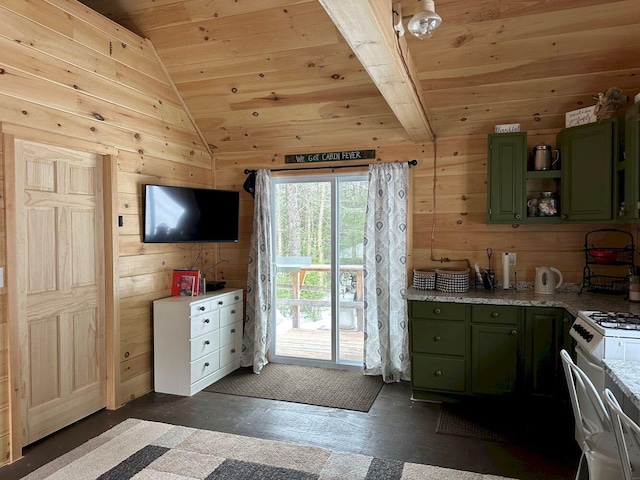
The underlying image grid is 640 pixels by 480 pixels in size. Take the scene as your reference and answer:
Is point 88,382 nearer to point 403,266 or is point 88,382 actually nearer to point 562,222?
point 403,266

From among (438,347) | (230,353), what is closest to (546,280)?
(438,347)

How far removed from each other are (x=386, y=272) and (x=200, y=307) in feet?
5.80

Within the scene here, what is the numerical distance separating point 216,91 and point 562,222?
10.7 feet

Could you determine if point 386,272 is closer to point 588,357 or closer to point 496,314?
point 496,314

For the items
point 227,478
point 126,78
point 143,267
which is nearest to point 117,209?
point 143,267

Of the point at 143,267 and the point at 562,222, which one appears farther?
the point at 143,267

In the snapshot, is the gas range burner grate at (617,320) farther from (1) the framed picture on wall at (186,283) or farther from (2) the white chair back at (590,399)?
(1) the framed picture on wall at (186,283)

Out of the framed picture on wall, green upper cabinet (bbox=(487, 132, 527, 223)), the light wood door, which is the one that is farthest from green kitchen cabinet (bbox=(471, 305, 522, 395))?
the light wood door

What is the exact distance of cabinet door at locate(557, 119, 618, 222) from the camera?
3.20 metres

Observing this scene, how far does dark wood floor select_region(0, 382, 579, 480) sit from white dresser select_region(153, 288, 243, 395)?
5.4 inches

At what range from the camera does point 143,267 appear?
3.89 metres

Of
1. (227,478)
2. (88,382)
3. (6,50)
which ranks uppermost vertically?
(6,50)

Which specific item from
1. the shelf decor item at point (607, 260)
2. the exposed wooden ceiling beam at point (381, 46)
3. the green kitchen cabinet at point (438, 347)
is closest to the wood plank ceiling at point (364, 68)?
the exposed wooden ceiling beam at point (381, 46)

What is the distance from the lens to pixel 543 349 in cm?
331
